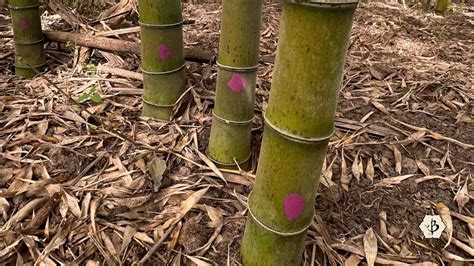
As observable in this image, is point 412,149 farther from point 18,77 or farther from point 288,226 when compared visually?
point 18,77

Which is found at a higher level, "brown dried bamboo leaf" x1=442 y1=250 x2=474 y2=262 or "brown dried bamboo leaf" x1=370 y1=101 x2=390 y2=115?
"brown dried bamboo leaf" x1=370 y1=101 x2=390 y2=115

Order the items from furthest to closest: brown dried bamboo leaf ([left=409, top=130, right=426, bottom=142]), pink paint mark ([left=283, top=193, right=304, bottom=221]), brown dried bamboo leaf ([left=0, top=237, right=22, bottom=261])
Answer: brown dried bamboo leaf ([left=409, top=130, right=426, bottom=142]), brown dried bamboo leaf ([left=0, top=237, right=22, bottom=261]), pink paint mark ([left=283, top=193, right=304, bottom=221])

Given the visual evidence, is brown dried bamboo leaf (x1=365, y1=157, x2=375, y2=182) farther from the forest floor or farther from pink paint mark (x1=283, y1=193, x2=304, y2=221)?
pink paint mark (x1=283, y1=193, x2=304, y2=221)

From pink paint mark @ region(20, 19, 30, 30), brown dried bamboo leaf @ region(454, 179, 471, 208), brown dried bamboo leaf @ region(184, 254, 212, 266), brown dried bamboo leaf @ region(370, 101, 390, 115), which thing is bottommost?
brown dried bamboo leaf @ region(184, 254, 212, 266)

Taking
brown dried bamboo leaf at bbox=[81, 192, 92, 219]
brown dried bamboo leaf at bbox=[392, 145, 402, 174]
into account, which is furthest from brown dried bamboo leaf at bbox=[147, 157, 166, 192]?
brown dried bamboo leaf at bbox=[392, 145, 402, 174]

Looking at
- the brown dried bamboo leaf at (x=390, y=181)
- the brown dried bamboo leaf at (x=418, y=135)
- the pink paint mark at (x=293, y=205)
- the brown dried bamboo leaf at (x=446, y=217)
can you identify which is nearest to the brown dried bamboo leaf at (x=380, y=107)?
the brown dried bamboo leaf at (x=418, y=135)

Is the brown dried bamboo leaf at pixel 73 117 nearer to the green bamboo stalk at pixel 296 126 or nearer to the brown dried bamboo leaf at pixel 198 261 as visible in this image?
the brown dried bamboo leaf at pixel 198 261

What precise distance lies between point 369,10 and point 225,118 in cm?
267

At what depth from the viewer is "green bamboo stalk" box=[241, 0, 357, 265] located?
0.87m

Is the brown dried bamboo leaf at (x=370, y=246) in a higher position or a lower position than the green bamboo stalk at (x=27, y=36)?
lower

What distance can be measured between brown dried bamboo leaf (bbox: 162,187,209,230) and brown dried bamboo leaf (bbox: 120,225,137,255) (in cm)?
11

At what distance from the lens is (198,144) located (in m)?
1.79

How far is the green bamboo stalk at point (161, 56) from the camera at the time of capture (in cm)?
Result: 170

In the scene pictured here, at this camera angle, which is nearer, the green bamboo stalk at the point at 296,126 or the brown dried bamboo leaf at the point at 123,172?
the green bamboo stalk at the point at 296,126
